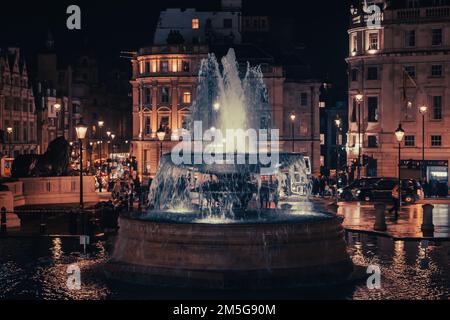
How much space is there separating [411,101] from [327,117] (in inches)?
1690

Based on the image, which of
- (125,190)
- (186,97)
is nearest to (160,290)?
(125,190)

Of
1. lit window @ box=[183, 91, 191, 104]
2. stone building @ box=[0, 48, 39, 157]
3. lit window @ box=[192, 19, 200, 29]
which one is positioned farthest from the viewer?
lit window @ box=[192, 19, 200, 29]

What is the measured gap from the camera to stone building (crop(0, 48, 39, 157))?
87.6 m

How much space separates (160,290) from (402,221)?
19.0 meters

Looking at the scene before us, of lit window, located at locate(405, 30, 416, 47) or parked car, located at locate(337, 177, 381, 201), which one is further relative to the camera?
lit window, located at locate(405, 30, 416, 47)

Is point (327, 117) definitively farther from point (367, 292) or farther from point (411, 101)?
point (367, 292)

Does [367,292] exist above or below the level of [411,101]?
below

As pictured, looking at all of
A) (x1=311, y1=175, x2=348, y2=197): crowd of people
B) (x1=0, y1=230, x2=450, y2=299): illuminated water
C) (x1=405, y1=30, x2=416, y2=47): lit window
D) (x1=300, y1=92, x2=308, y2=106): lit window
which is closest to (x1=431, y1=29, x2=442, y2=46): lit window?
(x1=405, y1=30, x2=416, y2=47): lit window

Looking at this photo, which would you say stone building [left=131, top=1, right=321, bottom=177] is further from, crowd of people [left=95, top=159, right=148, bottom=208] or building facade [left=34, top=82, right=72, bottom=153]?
crowd of people [left=95, top=159, right=148, bottom=208]

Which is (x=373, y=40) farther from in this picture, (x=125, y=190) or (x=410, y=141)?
(x=125, y=190)

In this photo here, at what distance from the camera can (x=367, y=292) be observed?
23969 millimetres

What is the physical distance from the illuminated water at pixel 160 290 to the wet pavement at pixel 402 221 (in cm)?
195

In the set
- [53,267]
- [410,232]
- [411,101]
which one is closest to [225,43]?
[411,101]

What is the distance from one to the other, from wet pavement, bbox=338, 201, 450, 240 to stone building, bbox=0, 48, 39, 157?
42351mm
